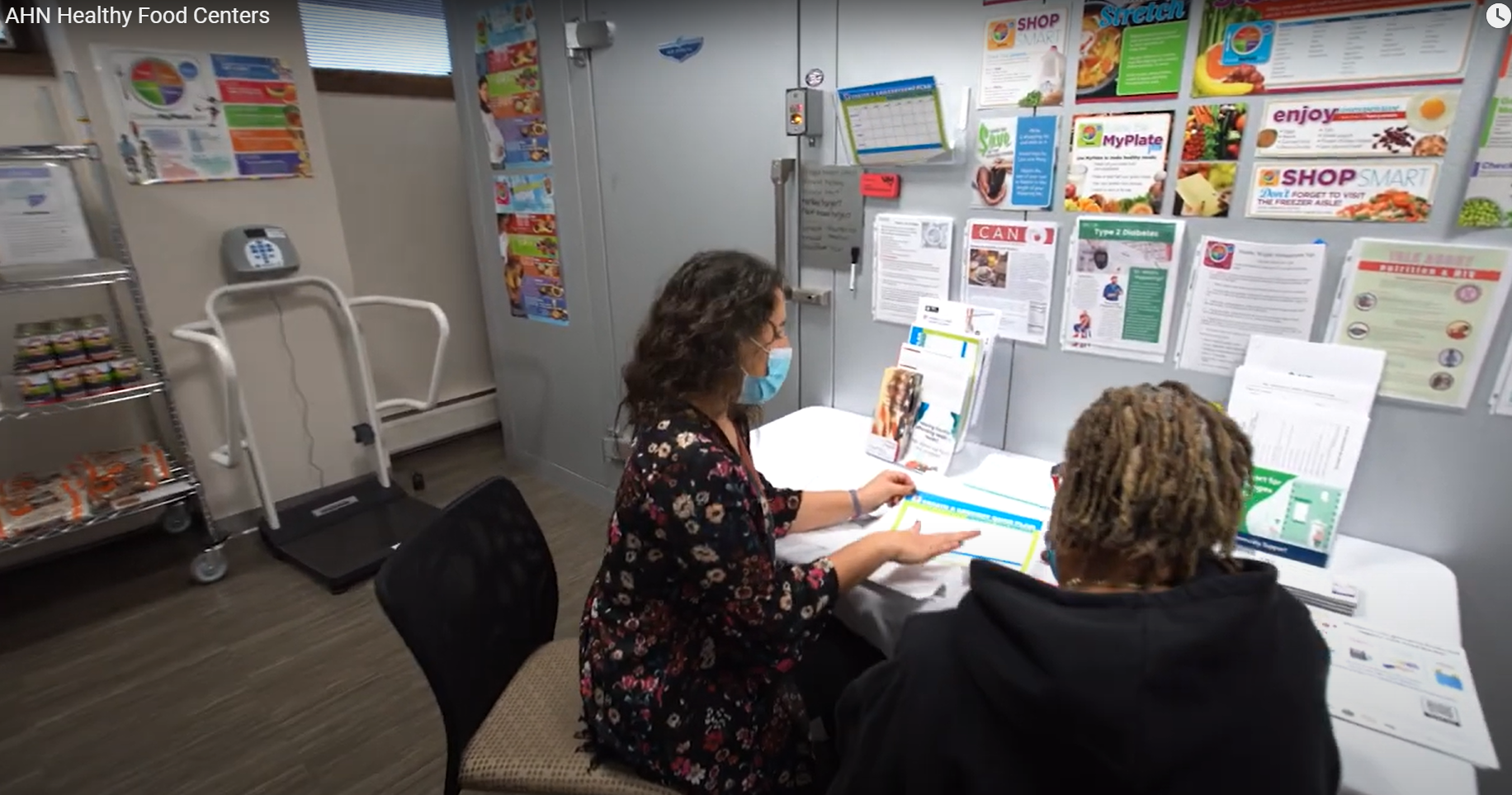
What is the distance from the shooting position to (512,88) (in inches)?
107

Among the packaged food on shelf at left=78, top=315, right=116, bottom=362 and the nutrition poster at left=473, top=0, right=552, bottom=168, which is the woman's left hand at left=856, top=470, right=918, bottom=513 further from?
the packaged food on shelf at left=78, top=315, right=116, bottom=362

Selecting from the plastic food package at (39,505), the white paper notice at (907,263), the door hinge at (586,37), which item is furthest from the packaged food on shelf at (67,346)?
the white paper notice at (907,263)

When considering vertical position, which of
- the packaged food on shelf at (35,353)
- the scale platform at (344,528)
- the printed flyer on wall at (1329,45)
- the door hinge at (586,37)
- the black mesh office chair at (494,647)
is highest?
the door hinge at (586,37)

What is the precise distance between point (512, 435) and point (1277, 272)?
10.1ft

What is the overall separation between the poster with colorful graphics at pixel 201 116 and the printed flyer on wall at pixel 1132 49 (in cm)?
287

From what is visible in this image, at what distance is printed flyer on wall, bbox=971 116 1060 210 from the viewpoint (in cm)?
152

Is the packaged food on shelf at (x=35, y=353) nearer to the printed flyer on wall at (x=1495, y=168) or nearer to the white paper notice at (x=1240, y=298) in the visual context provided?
the white paper notice at (x=1240, y=298)

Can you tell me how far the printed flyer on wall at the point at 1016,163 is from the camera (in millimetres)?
1517

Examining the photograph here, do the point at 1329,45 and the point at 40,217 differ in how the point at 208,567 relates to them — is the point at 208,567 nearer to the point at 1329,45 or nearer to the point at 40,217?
the point at 40,217

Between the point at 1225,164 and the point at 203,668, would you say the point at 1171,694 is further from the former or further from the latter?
the point at 203,668

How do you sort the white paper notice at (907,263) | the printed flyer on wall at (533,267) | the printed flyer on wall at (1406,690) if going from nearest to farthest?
the printed flyer on wall at (1406,690), the white paper notice at (907,263), the printed flyer on wall at (533,267)

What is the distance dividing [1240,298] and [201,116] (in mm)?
3301

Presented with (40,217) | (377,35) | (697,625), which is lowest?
(697,625)

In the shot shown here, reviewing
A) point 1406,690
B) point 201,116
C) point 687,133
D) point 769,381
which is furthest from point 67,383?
point 1406,690
